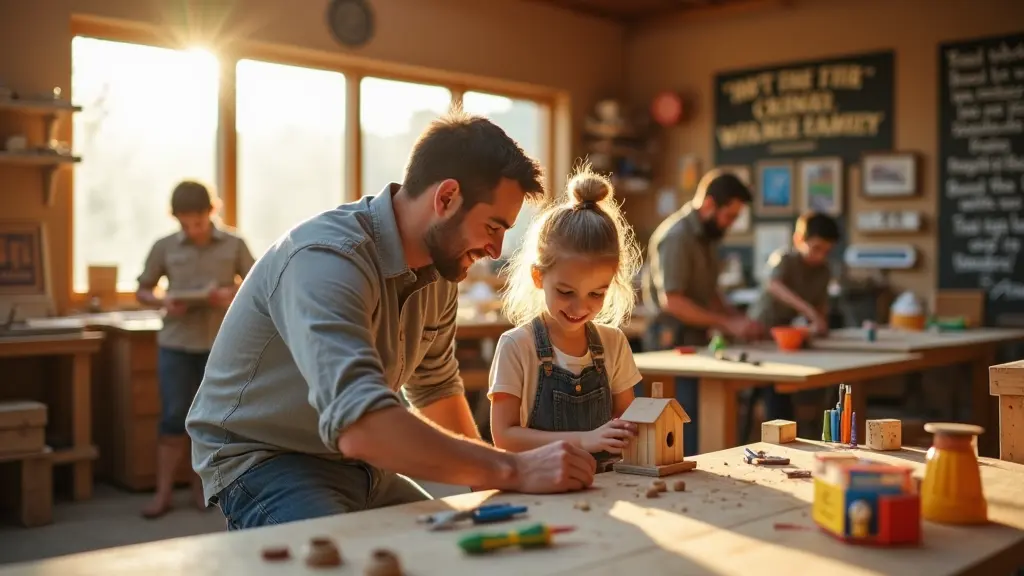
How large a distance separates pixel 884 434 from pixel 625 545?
0.96 meters

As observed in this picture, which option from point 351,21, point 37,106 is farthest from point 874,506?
→ point 351,21

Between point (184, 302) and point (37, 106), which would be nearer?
point (184, 302)

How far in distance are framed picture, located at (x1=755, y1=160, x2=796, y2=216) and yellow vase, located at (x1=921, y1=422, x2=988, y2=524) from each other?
20.9 ft

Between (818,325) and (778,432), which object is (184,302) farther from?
(778,432)

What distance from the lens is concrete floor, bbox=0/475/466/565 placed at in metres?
3.99

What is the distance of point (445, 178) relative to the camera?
1.99 metres

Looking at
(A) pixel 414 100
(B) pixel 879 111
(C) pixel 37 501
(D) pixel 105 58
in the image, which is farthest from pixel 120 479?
(B) pixel 879 111

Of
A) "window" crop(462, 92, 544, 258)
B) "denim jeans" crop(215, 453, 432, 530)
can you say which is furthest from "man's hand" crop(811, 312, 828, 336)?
"denim jeans" crop(215, 453, 432, 530)

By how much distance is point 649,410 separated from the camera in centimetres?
195

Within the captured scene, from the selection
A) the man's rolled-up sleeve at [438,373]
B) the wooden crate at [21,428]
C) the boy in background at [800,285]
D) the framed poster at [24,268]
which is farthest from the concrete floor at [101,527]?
the man's rolled-up sleeve at [438,373]

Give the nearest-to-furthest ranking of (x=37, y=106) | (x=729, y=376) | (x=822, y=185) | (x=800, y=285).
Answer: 1. (x=729, y=376)
2. (x=37, y=106)
3. (x=800, y=285)
4. (x=822, y=185)

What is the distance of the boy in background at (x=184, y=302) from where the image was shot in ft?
15.0

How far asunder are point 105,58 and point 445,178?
4.38 meters

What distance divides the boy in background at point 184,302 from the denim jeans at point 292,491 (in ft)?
9.01
